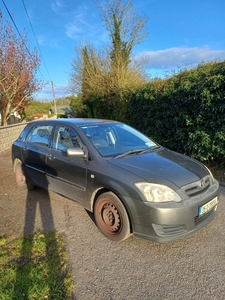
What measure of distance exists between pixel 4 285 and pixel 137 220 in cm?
151

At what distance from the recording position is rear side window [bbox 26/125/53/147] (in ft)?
13.1

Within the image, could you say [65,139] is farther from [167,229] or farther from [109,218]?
[167,229]

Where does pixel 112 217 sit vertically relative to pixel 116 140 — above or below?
below

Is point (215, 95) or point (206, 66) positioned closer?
point (215, 95)

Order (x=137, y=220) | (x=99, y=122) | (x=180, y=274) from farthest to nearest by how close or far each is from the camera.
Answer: (x=99, y=122), (x=137, y=220), (x=180, y=274)

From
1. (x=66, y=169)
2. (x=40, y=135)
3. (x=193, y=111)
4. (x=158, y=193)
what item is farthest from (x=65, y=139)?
(x=193, y=111)

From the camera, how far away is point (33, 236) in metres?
2.92

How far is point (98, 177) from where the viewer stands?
289 centimetres

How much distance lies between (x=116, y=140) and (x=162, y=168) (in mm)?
1105

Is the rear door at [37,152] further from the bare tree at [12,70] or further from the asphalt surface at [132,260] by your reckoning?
the bare tree at [12,70]

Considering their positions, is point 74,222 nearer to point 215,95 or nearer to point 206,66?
point 215,95

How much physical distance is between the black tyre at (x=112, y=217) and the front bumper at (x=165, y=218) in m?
0.14

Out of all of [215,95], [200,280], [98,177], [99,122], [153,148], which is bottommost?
[200,280]

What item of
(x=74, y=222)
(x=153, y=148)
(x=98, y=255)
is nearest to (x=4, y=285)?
(x=98, y=255)
